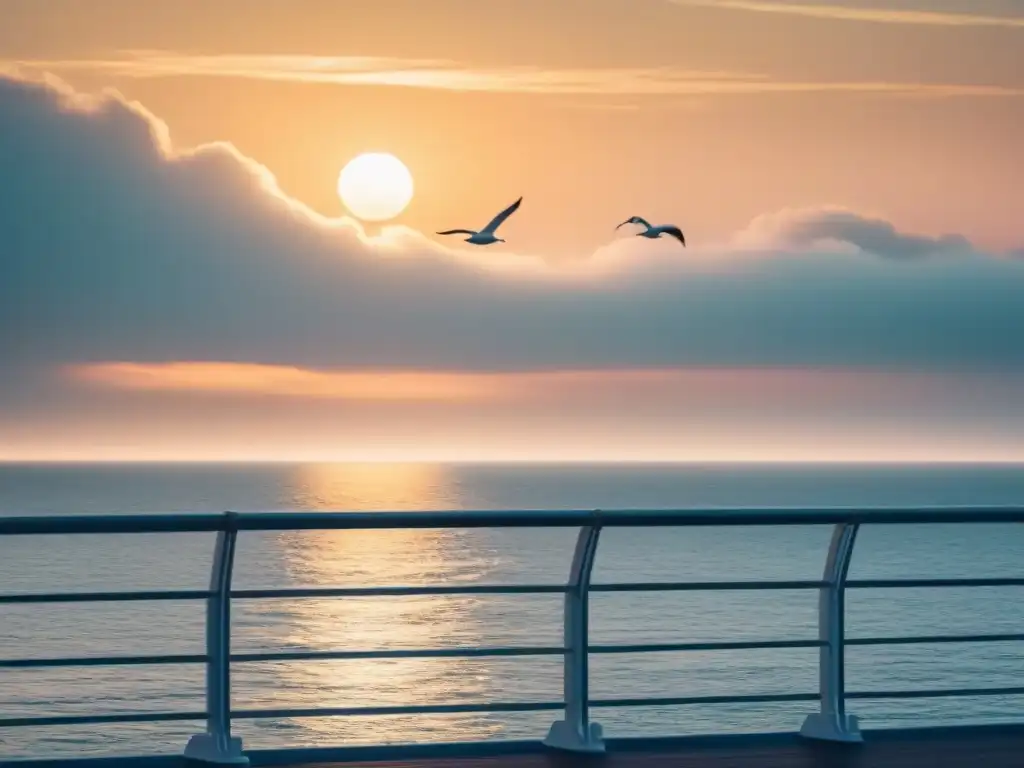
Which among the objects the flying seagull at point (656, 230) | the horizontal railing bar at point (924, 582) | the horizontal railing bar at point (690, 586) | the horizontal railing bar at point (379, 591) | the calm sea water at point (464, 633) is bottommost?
the horizontal railing bar at point (379, 591)

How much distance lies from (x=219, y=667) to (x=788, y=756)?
2266 mm

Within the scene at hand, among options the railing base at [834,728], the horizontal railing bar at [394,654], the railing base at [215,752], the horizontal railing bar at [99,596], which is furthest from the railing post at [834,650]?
the horizontal railing bar at [99,596]

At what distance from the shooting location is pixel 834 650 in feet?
22.2

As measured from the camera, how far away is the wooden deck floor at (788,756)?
6285 mm

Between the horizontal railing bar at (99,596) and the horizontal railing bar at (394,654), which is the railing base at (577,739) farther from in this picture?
the horizontal railing bar at (99,596)

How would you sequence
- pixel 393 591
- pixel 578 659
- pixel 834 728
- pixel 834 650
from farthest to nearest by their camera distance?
pixel 834 728 → pixel 834 650 → pixel 578 659 → pixel 393 591

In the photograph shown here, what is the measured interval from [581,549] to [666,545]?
119m

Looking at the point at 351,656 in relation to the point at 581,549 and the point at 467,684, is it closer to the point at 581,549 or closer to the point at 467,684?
the point at 581,549

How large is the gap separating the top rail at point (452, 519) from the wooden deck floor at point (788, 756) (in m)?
0.92

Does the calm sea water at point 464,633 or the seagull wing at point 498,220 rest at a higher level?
the calm sea water at point 464,633

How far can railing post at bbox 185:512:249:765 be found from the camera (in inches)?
236

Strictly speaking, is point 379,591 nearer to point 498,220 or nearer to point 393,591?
point 393,591

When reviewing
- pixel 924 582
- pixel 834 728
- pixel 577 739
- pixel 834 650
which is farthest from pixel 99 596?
pixel 924 582

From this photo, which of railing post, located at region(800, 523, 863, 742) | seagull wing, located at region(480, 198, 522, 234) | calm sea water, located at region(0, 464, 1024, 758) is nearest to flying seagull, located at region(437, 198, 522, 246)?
seagull wing, located at region(480, 198, 522, 234)
